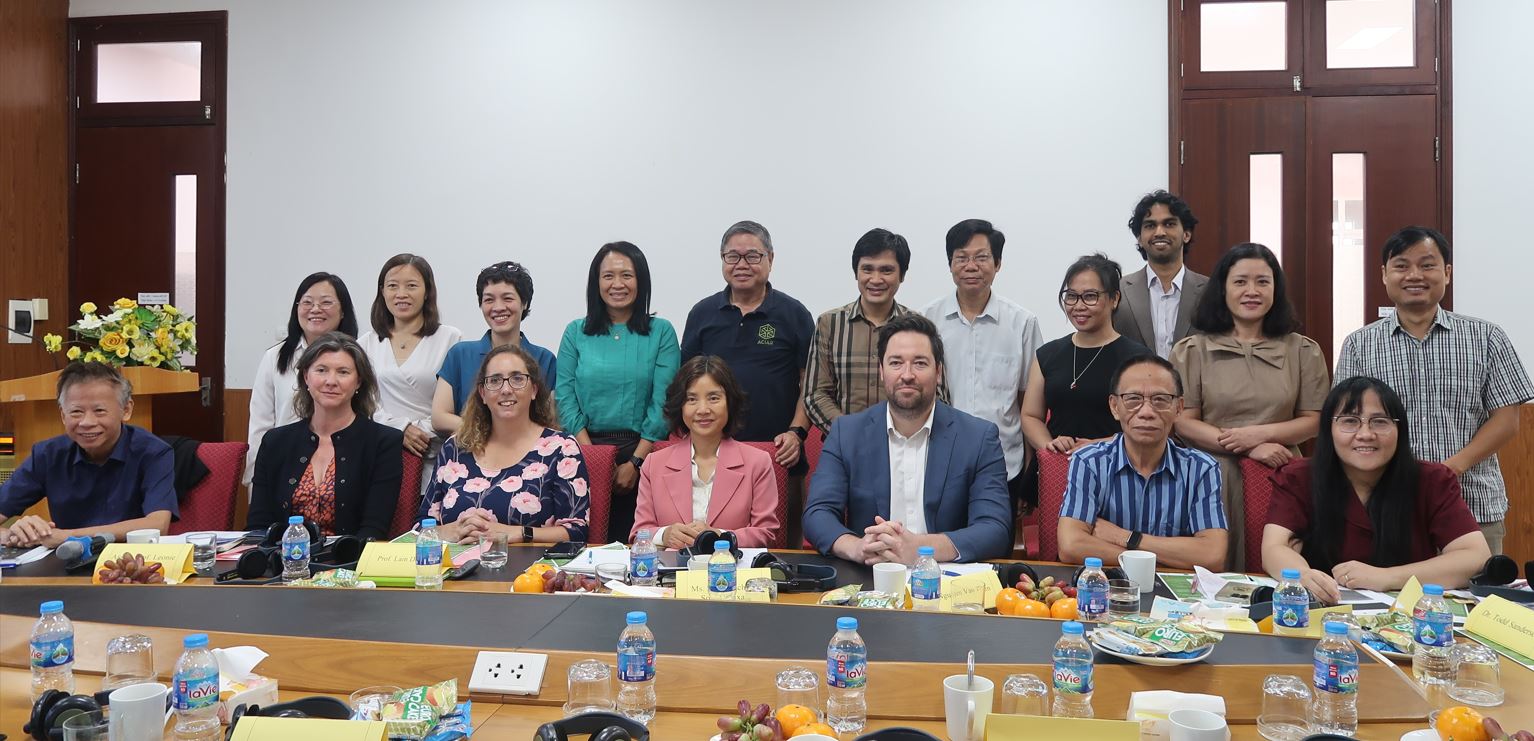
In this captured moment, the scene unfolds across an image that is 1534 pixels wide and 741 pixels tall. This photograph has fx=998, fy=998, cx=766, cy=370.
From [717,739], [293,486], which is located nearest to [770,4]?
[293,486]

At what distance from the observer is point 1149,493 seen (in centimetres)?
267

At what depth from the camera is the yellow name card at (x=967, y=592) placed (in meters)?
2.02

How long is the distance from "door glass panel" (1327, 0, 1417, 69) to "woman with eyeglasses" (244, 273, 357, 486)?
4644mm

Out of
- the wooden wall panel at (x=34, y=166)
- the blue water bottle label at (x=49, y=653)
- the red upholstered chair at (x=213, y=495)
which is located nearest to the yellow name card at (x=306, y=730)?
the blue water bottle label at (x=49, y=653)

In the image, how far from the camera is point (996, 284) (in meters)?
5.04

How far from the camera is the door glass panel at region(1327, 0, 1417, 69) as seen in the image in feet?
15.6

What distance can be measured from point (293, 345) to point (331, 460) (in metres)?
1.00

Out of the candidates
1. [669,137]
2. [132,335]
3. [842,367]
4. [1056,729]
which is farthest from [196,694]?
[669,137]

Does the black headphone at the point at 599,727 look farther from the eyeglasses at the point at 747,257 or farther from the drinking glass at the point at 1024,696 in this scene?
the eyeglasses at the point at 747,257

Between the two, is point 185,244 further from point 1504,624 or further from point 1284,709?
point 1504,624

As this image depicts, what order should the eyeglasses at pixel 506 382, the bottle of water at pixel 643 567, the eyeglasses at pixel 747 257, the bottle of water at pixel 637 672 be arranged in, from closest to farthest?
the bottle of water at pixel 637 672
the bottle of water at pixel 643 567
the eyeglasses at pixel 506 382
the eyeglasses at pixel 747 257

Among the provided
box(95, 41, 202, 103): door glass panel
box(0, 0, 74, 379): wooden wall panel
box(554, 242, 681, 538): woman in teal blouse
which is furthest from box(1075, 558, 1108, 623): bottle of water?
box(0, 0, 74, 379): wooden wall panel

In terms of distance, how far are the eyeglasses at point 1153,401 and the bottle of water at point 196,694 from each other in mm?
2159

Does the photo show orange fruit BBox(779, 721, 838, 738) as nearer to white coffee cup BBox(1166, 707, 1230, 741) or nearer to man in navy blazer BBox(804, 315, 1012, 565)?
white coffee cup BBox(1166, 707, 1230, 741)
